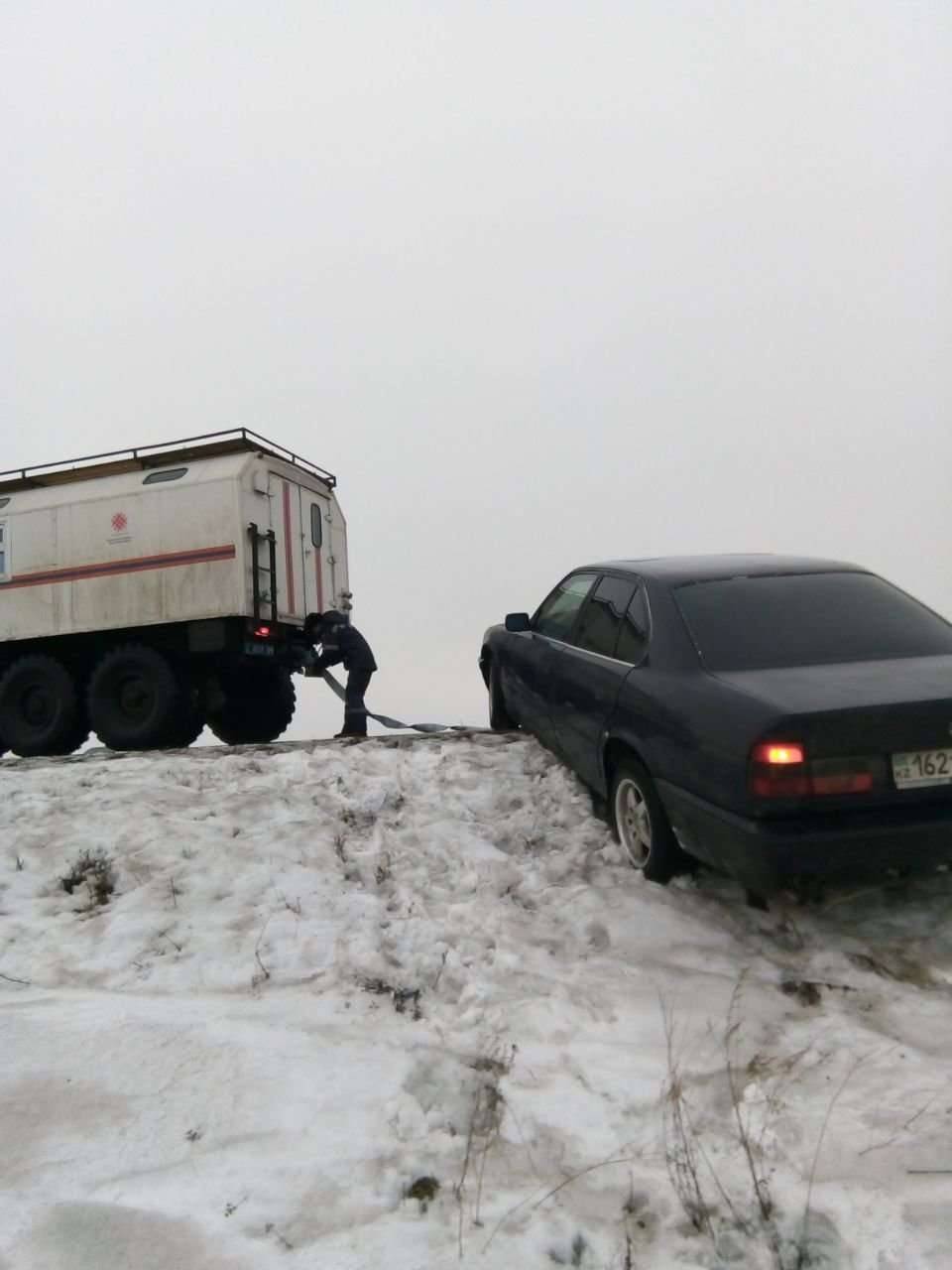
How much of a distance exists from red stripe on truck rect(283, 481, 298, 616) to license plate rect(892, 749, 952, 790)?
7863 millimetres

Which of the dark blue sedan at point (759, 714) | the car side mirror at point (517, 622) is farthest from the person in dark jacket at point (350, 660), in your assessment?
the dark blue sedan at point (759, 714)

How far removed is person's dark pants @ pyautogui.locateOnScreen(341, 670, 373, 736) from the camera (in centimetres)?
1010

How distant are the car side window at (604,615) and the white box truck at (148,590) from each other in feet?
16.4

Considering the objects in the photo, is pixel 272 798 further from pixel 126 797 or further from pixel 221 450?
pixel 221 450

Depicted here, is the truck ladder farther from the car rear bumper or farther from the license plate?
the license plate

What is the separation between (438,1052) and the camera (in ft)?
10.8

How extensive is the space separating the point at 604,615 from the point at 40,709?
24.8ft

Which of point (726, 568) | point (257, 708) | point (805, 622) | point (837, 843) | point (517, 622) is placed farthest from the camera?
point (257, 708)

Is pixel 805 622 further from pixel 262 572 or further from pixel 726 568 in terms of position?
pixel 262 572

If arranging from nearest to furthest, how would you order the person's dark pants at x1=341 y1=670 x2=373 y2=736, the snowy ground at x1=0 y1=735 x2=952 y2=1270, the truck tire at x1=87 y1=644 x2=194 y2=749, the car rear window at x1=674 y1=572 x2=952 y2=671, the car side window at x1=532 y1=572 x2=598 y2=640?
1. the snowy ground at x1=0 y1=735 x2=952 y2=1270
2. the car rear window at x1=674 y1=572 x2=952 y2=671
3. the car side window at x1=532 y1=572 x2=598 y2=640
4. the truck tire at x1=87 y1=644 x2=194 y2=749
5. the person's dark pants at x1=341 y1=670 x2=373 y2=736

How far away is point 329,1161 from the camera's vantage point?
2742mm

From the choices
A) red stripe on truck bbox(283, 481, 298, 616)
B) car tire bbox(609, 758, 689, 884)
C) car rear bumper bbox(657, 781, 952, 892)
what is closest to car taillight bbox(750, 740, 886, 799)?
car rear bumper bbox(657, 781, 952, 892)

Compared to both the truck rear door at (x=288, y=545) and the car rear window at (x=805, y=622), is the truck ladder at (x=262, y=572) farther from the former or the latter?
the car rear window at (x=805, y=622)

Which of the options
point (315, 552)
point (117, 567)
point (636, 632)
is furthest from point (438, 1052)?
point (315, 552)
